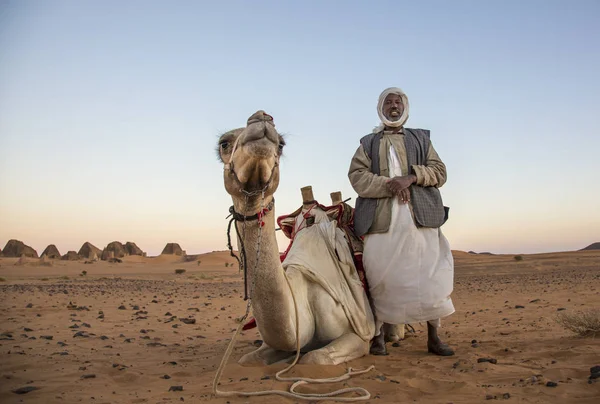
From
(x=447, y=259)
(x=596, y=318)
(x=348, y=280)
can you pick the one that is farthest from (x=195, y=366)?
(x=596, y=318)

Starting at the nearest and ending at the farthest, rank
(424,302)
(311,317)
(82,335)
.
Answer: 1. (311,317)
2. (424,302)
3. (82,335)

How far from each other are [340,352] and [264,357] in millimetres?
743

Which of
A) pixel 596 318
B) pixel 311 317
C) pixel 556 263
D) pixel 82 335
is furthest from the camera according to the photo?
pixel 556 263

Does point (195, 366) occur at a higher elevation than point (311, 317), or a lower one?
lower

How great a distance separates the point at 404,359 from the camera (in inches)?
217

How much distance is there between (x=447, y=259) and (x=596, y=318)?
1841 mm

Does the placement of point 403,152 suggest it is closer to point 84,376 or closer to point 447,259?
point 447,259

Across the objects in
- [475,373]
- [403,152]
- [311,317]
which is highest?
[403,152]

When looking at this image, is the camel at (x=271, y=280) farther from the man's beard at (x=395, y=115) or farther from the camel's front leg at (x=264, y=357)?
the man's beard at (x=395, y=115)

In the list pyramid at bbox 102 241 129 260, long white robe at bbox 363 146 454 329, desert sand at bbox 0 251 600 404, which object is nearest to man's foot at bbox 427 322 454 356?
desert sand at bbox 0 251 600 404

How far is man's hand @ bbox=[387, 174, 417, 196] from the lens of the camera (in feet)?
18.9

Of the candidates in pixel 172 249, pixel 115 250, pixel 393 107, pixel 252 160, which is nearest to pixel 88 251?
pixel 115 250

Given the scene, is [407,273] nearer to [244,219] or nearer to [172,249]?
[244,219]

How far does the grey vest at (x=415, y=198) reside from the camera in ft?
19.1
